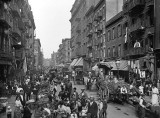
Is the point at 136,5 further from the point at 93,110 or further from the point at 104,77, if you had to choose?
the point at 93,110

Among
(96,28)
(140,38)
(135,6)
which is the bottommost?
(140,38)

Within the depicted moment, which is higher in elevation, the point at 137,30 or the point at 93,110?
the point at 137,30

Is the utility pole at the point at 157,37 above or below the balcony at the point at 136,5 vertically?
below

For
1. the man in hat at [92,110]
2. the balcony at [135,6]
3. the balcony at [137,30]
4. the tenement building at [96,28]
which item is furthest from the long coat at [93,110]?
the tenement building at [96,28]

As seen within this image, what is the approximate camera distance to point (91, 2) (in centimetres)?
6172

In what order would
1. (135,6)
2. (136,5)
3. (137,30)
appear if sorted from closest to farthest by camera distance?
(136,5), (137,30), (135,6)

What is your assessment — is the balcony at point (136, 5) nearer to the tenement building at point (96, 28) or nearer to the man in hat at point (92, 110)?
the tenement building at point (96, 28)

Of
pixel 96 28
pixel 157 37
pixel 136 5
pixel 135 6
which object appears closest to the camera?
pixel 157 37

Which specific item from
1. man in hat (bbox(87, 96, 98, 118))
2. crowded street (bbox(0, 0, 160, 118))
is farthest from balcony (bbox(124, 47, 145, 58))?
man in hat (bbox(87, 96, 98, 118))

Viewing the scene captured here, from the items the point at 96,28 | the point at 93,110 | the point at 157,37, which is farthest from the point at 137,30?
the point at 96,28

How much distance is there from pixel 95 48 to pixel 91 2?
47.9 feet

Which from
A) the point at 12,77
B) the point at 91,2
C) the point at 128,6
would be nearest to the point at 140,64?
the point at 128,6

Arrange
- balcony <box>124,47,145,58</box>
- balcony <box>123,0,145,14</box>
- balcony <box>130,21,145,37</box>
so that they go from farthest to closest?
balcony <box>123,0,145,14</box>
balcony <box>130,21,145,37</box>
balcony <box>124,47,145,58</box>

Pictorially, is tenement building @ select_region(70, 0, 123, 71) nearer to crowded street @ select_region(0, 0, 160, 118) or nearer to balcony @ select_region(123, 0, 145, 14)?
crowded street @ select_region(0, 0, 160, 118)
